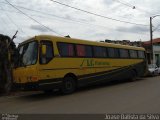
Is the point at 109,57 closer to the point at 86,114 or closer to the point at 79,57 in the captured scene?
the point at 79,57

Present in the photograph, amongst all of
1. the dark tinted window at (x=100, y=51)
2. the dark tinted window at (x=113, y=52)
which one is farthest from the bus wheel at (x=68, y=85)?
the dark tinted window at (x=113, y=52)

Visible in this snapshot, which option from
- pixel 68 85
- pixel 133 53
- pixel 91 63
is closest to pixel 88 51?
pixel 91 63

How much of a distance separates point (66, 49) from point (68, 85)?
1848mm

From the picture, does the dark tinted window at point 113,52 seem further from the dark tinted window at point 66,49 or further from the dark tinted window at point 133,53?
the dark tinted window at point 66,49

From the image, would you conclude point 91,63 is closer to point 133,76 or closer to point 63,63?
point 63,63

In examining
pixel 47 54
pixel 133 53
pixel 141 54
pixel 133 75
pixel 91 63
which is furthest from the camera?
pixel 141 54

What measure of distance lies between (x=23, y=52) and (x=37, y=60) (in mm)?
1219

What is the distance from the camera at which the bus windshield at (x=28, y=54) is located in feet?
42.6

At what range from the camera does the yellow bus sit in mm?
12883

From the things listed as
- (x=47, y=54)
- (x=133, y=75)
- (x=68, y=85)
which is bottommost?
(x=68, y=85)

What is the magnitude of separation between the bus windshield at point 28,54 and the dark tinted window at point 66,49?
1437 mm

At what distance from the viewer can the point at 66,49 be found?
1459 centimetres

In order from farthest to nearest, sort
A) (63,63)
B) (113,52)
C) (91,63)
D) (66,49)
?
(113,52), (91,63), (66,49), (63,63)

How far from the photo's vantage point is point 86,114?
8766 millimetres
